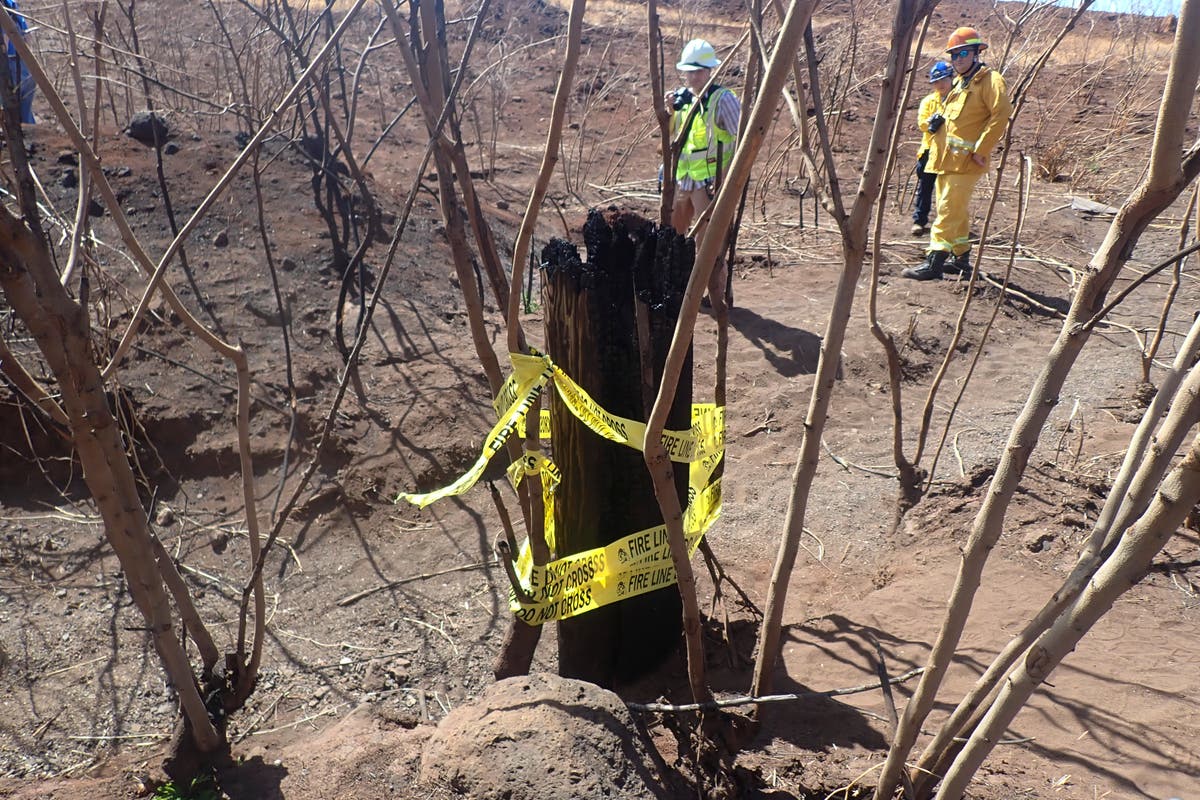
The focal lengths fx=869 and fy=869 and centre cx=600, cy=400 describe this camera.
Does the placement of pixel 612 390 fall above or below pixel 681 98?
below

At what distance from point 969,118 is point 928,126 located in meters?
0.37

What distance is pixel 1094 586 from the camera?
45.9 inches

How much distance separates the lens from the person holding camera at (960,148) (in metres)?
6.21

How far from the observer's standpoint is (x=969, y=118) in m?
6.28

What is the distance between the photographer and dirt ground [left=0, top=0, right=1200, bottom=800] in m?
2.00

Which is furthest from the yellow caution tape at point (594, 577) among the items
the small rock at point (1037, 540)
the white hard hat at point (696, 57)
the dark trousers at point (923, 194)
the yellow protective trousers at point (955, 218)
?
the dark trousers at point (923, 194)

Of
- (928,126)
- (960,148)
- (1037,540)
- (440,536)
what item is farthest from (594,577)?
(928,126)

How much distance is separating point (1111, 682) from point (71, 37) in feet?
9.37

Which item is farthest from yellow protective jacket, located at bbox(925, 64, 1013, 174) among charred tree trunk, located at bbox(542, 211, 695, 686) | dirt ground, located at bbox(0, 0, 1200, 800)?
charred tree trunk, located at bbox(542, 211, 695, 686)

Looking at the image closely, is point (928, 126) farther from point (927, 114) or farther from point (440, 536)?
point (440, 536)

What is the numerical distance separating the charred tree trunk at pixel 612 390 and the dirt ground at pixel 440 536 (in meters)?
0.16

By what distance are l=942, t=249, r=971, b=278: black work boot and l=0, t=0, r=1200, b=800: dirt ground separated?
328 mm

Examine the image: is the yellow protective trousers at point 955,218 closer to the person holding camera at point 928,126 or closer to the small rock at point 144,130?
the person holding camera at point 928,126

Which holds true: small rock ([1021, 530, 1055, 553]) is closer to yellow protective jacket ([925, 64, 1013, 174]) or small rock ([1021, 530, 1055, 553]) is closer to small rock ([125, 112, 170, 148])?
yellow protective jacket ([925, 64, 1013, 174])
